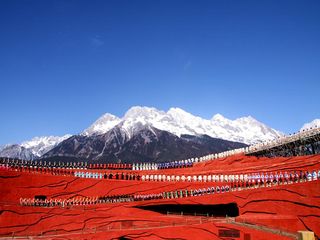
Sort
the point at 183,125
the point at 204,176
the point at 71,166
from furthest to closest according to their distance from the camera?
the point at 183,125
the point at 71,166
the point at 204,176

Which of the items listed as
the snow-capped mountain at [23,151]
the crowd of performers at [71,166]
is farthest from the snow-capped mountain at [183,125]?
the crowd of performers at [71,166]

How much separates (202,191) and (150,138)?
345 ft

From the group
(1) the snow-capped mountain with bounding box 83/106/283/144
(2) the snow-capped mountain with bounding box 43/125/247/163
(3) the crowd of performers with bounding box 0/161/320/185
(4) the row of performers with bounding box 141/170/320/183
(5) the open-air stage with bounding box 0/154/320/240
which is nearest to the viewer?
(5) the open-air stage with bounding box 0/154/320/240

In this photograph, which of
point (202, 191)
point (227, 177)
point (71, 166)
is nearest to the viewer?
point (202, 191)

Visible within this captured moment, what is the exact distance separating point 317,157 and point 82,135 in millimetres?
133710

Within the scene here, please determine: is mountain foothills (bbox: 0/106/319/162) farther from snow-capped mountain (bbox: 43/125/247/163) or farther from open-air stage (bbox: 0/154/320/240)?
open-air stage (bbox: 0/154/320/240)

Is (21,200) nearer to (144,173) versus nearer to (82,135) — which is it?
(144,173)

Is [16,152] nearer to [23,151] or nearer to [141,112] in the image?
[23,151]

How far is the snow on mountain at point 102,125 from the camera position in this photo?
15850 cm

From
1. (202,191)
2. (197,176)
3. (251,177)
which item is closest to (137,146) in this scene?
(197,176)

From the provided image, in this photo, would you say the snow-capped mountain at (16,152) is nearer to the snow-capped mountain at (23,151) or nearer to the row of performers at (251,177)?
the snow-capped mountain at (23,151)

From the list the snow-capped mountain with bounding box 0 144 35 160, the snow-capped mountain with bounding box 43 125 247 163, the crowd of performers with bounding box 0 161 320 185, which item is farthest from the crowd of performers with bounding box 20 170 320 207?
the snow-capped mountain with bounding box 0 144 35 160

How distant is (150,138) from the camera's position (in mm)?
136625

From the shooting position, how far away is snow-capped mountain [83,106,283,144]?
152m
